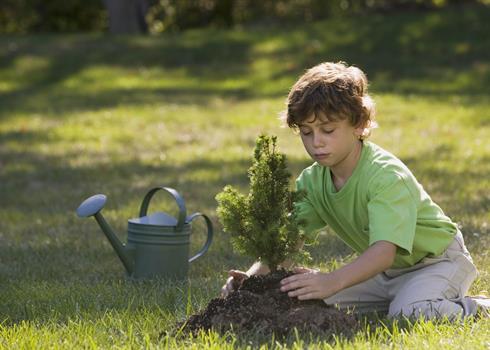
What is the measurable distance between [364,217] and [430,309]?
0.50 meters

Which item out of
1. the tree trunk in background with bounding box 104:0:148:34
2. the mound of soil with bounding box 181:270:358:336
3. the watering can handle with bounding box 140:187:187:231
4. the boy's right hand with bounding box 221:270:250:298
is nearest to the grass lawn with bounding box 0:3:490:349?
the mound of soil with bounding box 181:270:358:336

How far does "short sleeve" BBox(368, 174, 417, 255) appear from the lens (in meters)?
3.86

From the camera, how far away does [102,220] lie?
15.9 feet

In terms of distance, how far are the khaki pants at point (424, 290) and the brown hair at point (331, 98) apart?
0.80 meters

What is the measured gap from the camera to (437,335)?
352 cm

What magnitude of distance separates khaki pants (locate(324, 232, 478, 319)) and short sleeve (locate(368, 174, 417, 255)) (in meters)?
0.28

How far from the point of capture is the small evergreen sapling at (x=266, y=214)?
385 centimetres

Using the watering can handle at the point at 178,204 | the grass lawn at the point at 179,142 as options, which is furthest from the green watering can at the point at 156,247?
the grass lawn at the point at 179,142

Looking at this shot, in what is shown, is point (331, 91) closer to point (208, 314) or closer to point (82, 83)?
point (208, 314)

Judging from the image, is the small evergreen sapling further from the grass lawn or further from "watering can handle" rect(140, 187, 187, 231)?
"watering can handle" rect(140, 187, 187, 231)

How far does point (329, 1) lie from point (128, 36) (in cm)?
851

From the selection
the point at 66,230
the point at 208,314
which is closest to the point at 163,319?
the point at 208,314

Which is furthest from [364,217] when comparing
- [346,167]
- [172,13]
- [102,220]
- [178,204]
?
[172,13]

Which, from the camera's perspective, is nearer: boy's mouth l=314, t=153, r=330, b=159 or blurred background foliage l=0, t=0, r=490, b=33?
boy's mouth l=314, t=153, r=330, b=159
